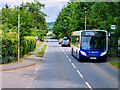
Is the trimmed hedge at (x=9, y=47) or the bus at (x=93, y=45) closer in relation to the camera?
the trimmed hedge at (x=9, y=47)

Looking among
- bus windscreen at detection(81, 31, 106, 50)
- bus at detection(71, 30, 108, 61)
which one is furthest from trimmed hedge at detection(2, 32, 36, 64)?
bus windscreen at detection(81, 31, 106, 50)

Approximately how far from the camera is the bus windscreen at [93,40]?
844 inches

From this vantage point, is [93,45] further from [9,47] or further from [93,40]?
[9,47]

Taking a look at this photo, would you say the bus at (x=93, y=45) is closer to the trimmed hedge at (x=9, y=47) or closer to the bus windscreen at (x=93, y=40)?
the bus windscreen at (x=93, y=40)

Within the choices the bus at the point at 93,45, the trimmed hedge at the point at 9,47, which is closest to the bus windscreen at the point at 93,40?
the bus at the point at 93,45

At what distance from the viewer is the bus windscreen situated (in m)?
21.4

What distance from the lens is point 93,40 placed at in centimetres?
2144

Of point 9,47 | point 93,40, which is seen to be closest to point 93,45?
point 93,40

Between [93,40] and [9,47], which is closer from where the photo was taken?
[9,47]

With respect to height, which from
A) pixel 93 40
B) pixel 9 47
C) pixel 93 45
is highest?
pixel 93 40

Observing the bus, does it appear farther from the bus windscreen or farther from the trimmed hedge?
the trimmed hedge

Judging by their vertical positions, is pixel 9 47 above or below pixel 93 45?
below

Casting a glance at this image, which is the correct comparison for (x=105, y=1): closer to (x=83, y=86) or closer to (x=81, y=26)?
(x=83, y=86)

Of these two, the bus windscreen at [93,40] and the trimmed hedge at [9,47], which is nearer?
the trimmed hedge at [9,47]
